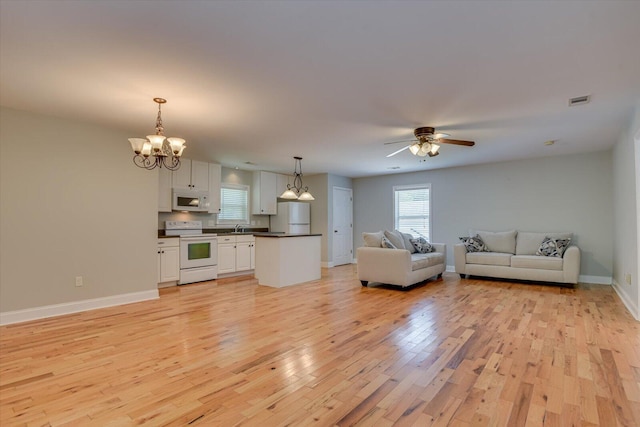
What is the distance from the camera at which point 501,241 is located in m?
6.36

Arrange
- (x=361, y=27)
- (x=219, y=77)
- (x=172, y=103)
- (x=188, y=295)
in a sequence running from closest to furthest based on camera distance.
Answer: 1. (x=361, y=27)
2. (x=219, y=77)
3. (x=172, y=103)
4. (x=188, y=295)

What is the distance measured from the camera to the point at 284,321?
3600mm

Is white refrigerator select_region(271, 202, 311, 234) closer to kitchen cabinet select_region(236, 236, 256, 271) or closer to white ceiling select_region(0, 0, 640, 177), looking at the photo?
kitchen cabinet select_region(236, 236, 256, 271)

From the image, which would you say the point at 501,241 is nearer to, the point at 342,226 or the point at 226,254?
the point at 342,226

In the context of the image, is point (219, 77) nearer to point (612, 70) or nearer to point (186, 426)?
point (186, 426)

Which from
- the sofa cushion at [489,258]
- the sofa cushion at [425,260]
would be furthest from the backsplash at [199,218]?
the sofa cushion at [489,258]

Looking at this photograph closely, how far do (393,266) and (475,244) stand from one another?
7.30 ft

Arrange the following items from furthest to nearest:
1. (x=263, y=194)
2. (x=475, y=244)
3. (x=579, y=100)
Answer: (x=263, y=194) < (x=475, y=244) < (x=579, y=100)

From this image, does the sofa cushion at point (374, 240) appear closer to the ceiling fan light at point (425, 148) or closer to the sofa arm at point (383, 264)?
the sofa arm at point (383, 264)

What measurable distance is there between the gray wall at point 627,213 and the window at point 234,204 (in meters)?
6.77

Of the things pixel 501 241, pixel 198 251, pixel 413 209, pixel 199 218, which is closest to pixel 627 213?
pixel 501 241

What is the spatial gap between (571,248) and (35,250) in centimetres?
772

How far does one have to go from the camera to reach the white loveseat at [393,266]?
5.17 m

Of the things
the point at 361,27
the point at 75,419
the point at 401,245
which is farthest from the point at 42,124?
the point at 401,245
